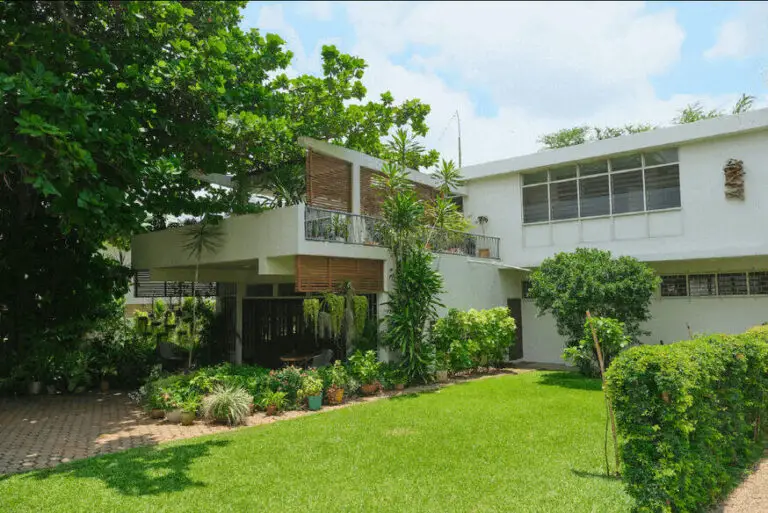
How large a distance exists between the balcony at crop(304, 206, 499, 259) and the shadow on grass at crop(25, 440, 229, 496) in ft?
16.5

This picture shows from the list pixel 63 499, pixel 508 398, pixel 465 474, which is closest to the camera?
pixel 63 499

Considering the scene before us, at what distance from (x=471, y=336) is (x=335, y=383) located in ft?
15.5

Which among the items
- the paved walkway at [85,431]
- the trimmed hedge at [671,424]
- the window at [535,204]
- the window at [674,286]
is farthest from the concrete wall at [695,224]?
the trimmed hedge at [671,424]

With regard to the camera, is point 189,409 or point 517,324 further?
point 517,324

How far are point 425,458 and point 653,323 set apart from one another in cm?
1113

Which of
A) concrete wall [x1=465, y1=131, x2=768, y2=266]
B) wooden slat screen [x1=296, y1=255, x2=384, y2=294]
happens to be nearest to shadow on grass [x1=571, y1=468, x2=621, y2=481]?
wooden slat screen [x1=296, y1=255, x2=384, y2=294]

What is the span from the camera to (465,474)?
6.17 m

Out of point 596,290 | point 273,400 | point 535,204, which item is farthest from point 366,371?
point 535,204

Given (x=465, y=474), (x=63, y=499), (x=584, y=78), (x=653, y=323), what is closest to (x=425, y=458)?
(x=465, y=474)

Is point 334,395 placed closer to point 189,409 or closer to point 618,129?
point 189,409

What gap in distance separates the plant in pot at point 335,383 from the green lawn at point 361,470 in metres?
1.23

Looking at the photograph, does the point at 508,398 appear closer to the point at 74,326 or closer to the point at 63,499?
the point at 63,499

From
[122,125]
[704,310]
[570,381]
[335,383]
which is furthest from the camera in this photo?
[704,310]

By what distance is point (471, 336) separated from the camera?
559 inches
